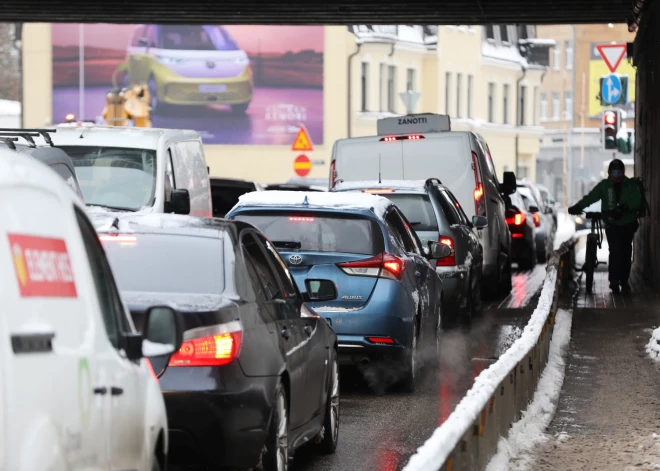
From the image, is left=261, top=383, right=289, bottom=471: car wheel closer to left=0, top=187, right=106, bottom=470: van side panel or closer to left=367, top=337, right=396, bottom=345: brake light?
left=0, top=187, right=106, bottom=470: van side panel

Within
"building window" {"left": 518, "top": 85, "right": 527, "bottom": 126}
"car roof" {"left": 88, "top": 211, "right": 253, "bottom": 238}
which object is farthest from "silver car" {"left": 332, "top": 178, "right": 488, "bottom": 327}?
"building window" {"left": 518, "top": 85, "right": 527, "bottom": 126}

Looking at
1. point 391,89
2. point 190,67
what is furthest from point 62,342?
point 391,89

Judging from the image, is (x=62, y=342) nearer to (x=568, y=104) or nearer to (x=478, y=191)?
(x=478, y=191)

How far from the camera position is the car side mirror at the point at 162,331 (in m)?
5.13

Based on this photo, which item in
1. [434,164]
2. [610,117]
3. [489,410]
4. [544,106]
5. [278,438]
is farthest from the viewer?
[544,106]

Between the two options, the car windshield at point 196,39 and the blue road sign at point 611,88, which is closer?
the blue road sign at point 611,88

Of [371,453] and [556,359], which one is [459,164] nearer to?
[556,359]

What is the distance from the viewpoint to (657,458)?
8.59m

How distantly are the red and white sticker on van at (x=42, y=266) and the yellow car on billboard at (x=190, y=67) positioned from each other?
61707 millimetres

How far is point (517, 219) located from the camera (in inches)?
1139

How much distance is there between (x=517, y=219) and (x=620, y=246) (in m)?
7.44

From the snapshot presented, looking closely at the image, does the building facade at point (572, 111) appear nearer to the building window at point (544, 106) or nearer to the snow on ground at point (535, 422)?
the building window at point (544, 106)

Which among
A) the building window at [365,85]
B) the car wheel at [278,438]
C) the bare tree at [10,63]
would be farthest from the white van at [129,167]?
the bare tree at [10,63]

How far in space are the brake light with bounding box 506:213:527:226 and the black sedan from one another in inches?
797
